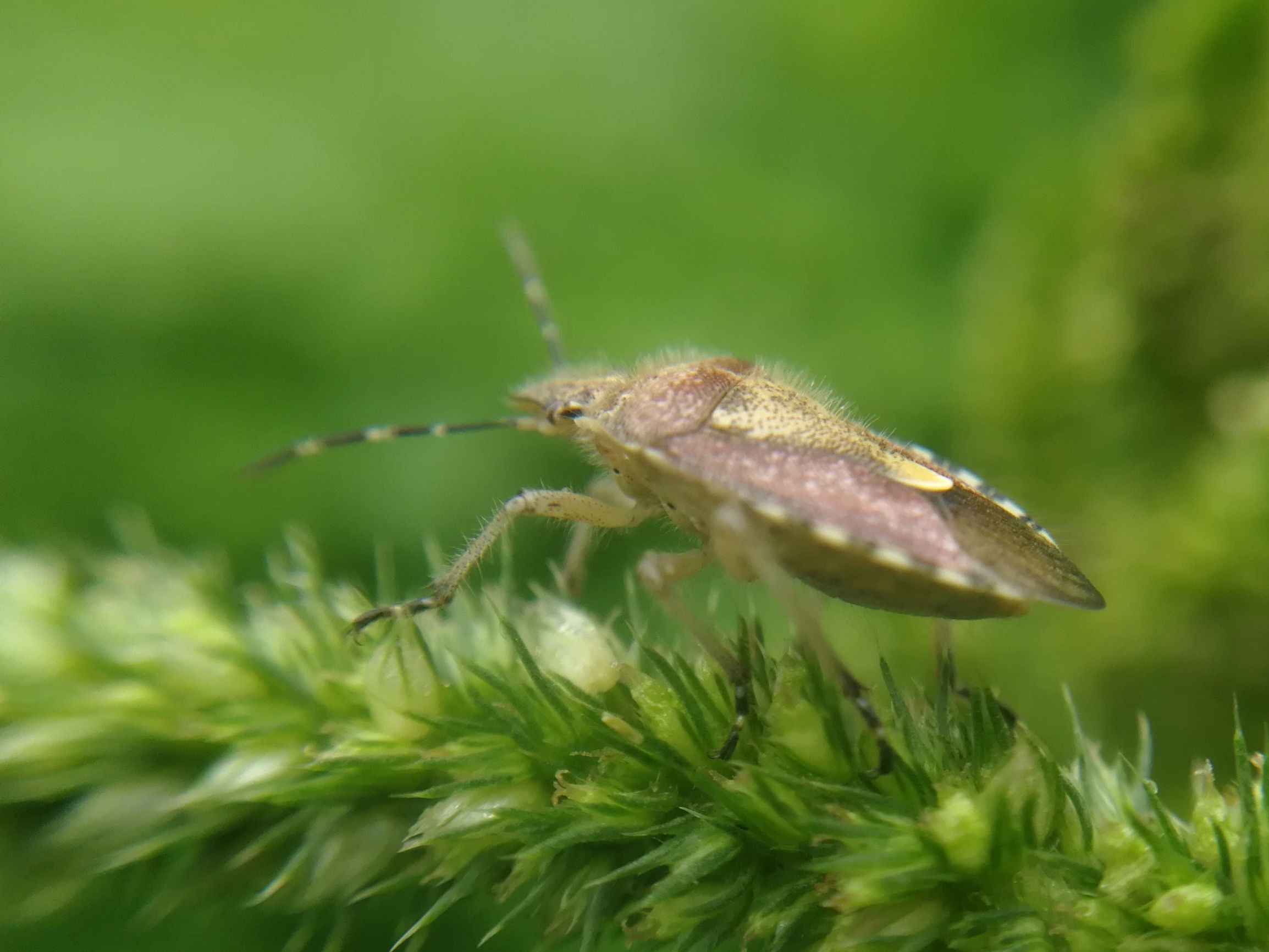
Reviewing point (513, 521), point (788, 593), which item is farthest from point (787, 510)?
point (513, 521)

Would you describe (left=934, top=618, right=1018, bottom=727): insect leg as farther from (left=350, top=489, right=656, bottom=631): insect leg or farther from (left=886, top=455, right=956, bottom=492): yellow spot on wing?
(left=350, top=489, right=656, bottom=631): insect leg

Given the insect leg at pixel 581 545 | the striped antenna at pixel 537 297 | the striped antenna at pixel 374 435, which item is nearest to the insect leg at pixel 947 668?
the insect leg at pixel 581 545

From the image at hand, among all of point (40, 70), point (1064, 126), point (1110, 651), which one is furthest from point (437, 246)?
point (1110, 651)

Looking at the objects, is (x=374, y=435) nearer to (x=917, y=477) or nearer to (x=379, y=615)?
(x=379, y=615)

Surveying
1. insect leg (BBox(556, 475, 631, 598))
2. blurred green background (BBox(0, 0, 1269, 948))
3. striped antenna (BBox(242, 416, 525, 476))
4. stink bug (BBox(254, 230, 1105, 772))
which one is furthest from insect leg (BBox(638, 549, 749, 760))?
blurred green background (BBox(0, 0, 1269, 948))

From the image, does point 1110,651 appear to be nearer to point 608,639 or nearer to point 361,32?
point 608,639

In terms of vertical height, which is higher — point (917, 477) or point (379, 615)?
point (917, 477)
